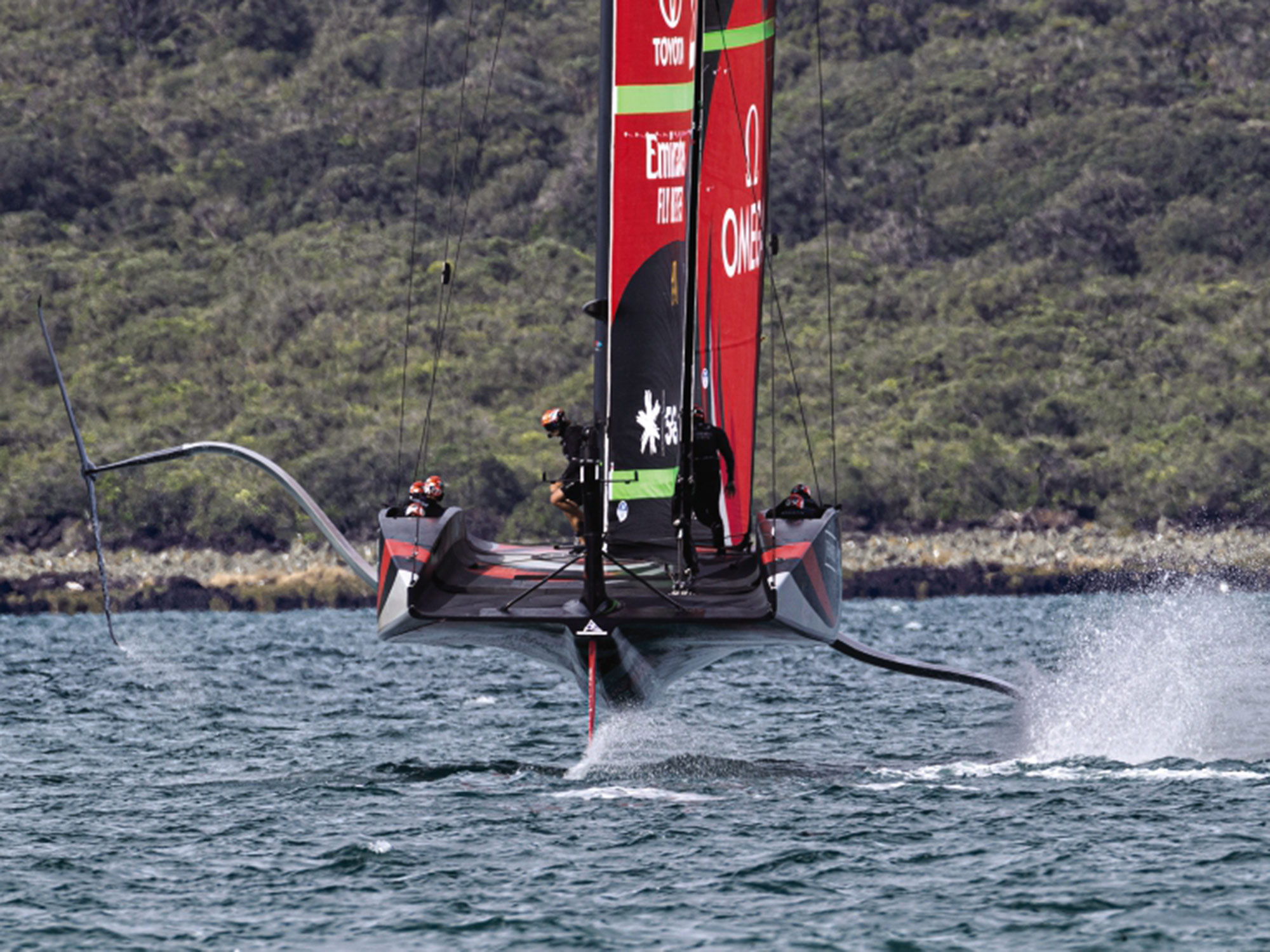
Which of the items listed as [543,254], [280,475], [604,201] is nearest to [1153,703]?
[604,201]

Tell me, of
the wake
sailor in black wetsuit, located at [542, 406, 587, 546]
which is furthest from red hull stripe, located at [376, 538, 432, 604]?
the wake

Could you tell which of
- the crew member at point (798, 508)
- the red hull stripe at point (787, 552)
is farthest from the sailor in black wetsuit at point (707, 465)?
the red hull stripe at point (787, 552)

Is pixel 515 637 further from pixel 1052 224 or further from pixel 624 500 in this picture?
pixel 1052 224

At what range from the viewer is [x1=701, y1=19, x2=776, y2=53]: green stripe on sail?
18.6 metres

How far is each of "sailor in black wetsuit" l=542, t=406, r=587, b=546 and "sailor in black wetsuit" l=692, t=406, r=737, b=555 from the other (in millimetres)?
909

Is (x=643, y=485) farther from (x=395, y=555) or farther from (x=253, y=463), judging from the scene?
(x=253, y=463)

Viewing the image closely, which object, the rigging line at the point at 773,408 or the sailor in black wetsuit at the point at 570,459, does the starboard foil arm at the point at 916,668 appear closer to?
the rigging line at the point at 773,408

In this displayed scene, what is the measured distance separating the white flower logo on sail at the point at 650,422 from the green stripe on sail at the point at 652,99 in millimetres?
2304

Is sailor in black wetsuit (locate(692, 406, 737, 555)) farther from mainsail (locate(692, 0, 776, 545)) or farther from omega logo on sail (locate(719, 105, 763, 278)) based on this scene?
omega logo on sail (locate(719, 105, 763, 278))

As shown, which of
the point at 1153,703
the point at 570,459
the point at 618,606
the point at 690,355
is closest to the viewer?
the point at 618,606

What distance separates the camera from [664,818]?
49.0ft

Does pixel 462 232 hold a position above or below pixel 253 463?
above

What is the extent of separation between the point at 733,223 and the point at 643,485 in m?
3.00

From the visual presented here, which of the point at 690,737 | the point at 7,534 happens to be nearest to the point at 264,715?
the point at 690,737
